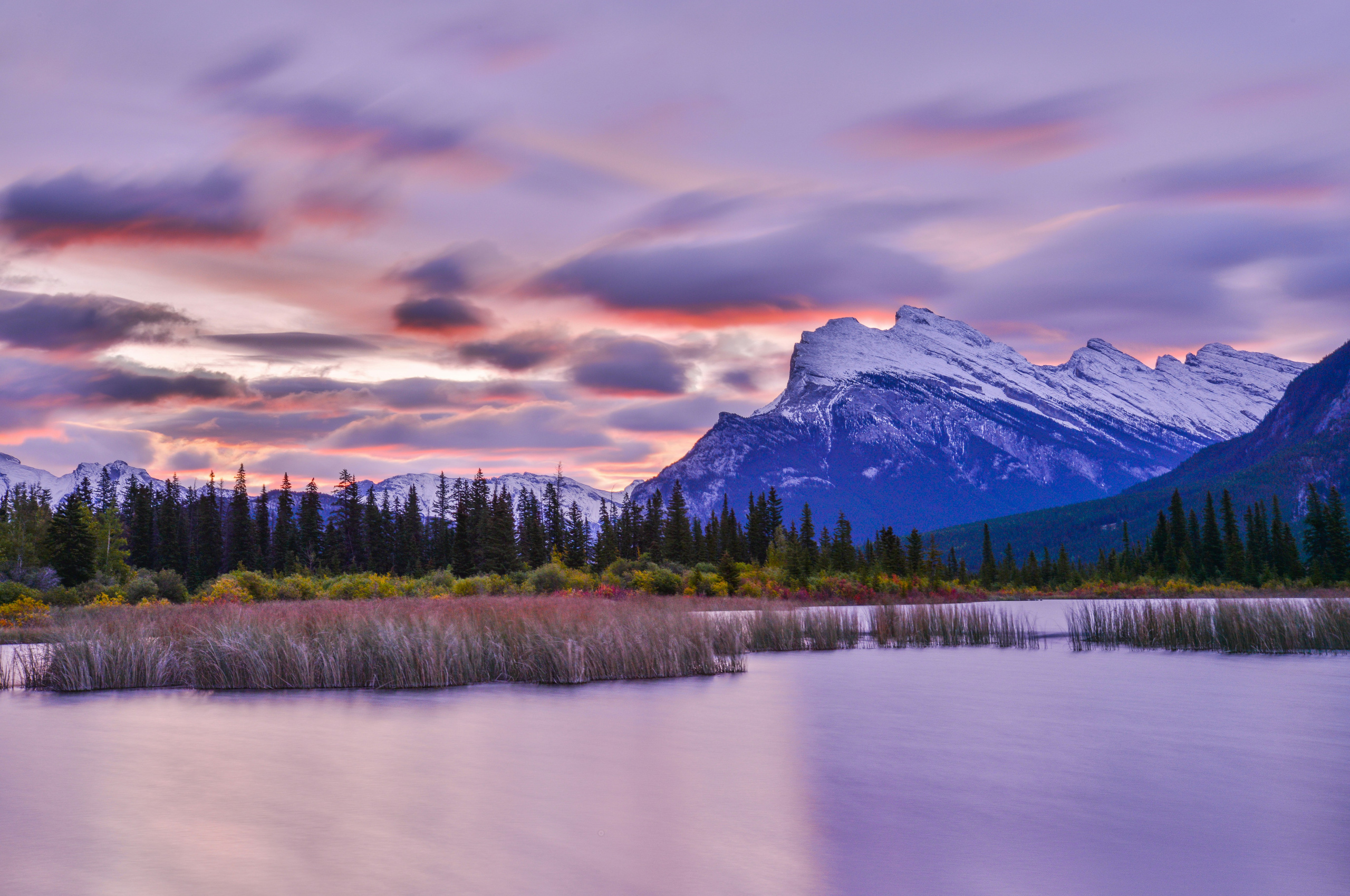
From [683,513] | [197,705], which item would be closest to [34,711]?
[197,705]

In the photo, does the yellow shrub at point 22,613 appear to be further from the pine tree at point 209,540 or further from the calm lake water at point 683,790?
the pine tree at point 209,540

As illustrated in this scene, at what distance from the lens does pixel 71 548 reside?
186ft

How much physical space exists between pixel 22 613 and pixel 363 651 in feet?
76.8

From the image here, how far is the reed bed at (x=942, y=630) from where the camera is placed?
4084 cm

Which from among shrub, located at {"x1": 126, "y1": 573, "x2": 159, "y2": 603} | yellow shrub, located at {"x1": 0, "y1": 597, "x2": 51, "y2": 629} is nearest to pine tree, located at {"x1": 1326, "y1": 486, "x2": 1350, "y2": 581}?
shrub, located at {"x1": 126, "y1": 573, "x2": 159, "y2": 603}

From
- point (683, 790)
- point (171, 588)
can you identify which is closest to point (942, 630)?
point (683, 790)

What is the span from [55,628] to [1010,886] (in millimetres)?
33950

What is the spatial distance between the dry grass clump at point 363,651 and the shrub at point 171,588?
22.5m

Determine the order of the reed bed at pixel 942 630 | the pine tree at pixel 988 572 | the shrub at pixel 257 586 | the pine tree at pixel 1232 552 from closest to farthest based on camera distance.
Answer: the reed bed at pixel 942 630, the shrub at pixel 257 586, the pine tree at pixel 1232 552, the pine tree at pixel 988 572

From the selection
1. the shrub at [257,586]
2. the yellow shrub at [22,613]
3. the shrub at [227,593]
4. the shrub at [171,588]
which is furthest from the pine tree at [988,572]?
the yellow shrub at [22,613]

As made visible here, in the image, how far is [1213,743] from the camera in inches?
850

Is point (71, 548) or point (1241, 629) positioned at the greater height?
point (71, 548)

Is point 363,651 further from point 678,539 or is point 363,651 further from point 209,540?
point 209,540

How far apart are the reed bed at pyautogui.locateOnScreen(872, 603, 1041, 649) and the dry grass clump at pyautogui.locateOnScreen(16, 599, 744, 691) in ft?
38.5
